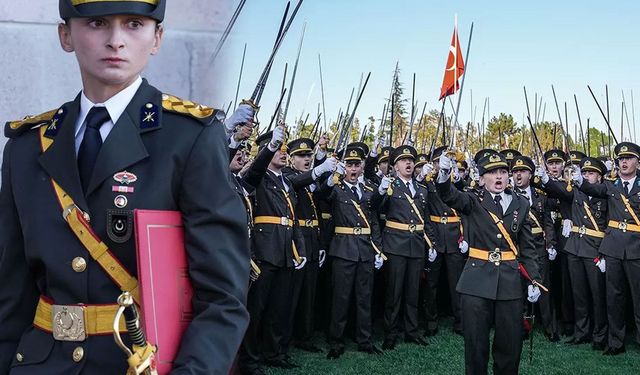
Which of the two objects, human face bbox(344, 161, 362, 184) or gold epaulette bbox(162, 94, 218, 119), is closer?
gold epaulette bbox(162, 94, 218, 119)

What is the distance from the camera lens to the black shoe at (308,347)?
8.24 m

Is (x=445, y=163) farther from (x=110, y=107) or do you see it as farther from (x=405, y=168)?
(x=110, y=107)

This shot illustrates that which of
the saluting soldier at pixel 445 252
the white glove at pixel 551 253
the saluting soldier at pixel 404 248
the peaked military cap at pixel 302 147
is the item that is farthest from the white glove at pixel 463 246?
the peaked military cap at pixel 302 147

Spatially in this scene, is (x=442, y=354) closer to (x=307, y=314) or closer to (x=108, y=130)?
(x=307, y=314)

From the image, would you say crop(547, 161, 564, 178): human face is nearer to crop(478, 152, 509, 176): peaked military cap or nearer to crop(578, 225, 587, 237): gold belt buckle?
crop(578, 225, 587, 237): gold belt buckle

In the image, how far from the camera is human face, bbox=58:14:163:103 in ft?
5.61

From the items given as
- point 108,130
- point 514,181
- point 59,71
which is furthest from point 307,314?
point 108,130

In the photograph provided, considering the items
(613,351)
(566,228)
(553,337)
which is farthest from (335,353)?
(566,228)

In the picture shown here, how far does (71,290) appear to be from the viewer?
5.61 feet

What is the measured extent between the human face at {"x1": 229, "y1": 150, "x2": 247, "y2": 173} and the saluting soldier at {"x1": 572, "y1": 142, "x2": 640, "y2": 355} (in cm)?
427

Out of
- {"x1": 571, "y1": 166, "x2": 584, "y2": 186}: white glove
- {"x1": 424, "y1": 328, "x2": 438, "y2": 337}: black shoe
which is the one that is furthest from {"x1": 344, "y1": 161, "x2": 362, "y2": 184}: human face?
{"x1": 571, "y1": 166, "x2": 584, "y2": 186}: white glove

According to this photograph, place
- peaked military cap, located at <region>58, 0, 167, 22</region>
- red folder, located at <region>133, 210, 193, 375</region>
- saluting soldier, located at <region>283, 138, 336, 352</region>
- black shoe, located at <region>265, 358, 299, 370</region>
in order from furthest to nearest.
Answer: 1. saluting soldier, located at <region>283, 138, 336, 352</region>
2. black shoe, located at <region>265, 358, 299, 370</region>
3. peaked military cap, located at <region>58, 0, 167, 22</region>
4. red folder, located at <region>133, 210, 193, 375</region>

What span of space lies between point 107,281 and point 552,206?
30.3ft

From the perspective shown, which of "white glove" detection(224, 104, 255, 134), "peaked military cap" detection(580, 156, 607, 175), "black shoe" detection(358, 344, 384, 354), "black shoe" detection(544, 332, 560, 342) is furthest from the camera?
"peaked military cap" detection(580, 156, 607, 175)
